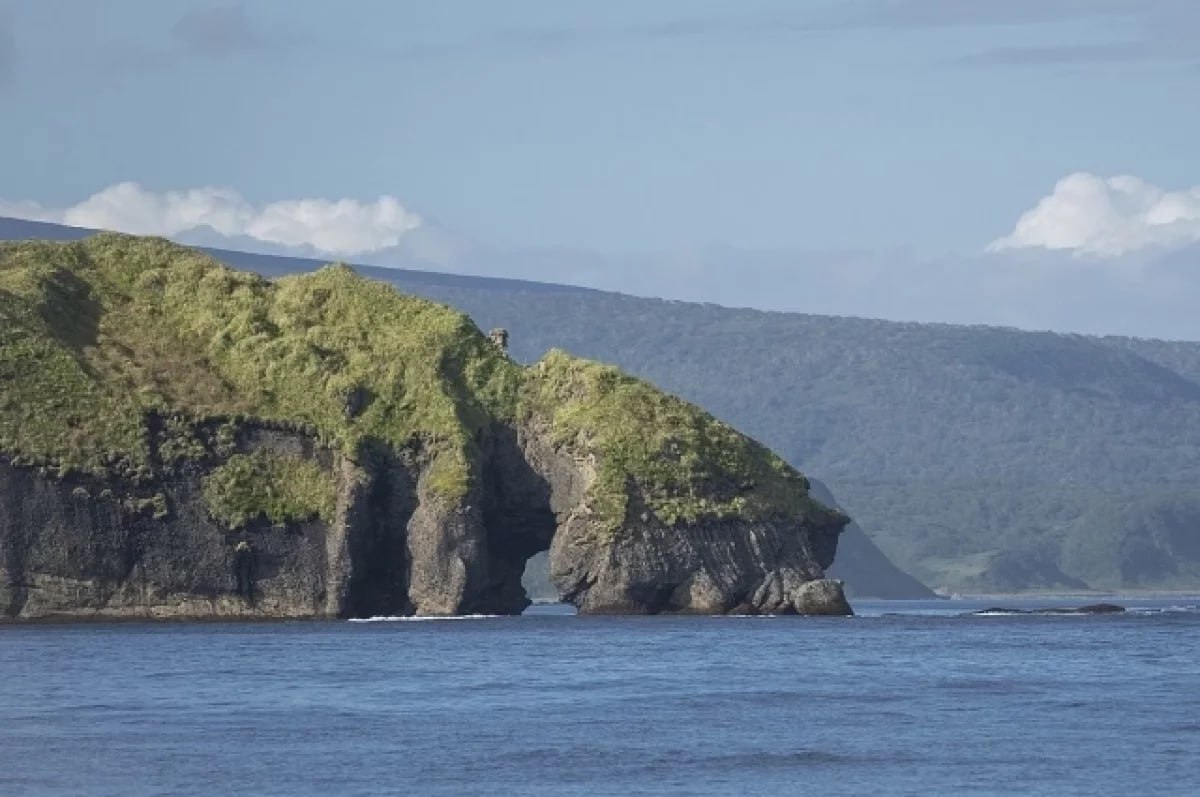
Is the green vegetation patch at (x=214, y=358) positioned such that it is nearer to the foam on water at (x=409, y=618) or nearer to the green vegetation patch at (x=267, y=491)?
the green vegetation patch at (x=267, y=491)

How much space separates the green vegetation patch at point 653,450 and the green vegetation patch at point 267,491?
11033 millimetres

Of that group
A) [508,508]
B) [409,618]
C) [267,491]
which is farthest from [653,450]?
[267,491]

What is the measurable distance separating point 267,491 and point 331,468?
9.84 feet

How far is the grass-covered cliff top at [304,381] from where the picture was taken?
4909 inches

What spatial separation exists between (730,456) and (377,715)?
5634cm

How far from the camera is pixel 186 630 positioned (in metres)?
114

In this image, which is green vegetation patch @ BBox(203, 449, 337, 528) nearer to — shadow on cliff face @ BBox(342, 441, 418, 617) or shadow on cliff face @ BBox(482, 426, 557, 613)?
shadow on cliff face @ BBox(342, 441, 418, 617)

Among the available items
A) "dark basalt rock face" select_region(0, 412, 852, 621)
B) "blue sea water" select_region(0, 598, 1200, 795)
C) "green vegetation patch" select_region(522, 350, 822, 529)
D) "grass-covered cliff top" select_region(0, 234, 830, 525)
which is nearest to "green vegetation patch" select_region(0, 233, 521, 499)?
"grass-covered cliff top" select_region(0, 234, 830, 525)

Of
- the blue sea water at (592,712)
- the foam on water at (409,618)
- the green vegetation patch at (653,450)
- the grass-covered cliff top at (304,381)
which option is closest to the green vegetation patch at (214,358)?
the grass-covered cliff top at (304,381)

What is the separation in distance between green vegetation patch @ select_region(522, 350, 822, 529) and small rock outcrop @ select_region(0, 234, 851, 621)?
0.14 metres

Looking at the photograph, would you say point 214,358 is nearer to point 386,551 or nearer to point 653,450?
point 386,551

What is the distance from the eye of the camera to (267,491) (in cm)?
12512

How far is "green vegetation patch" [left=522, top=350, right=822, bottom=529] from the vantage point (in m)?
127

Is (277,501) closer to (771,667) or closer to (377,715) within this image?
(771,667)
